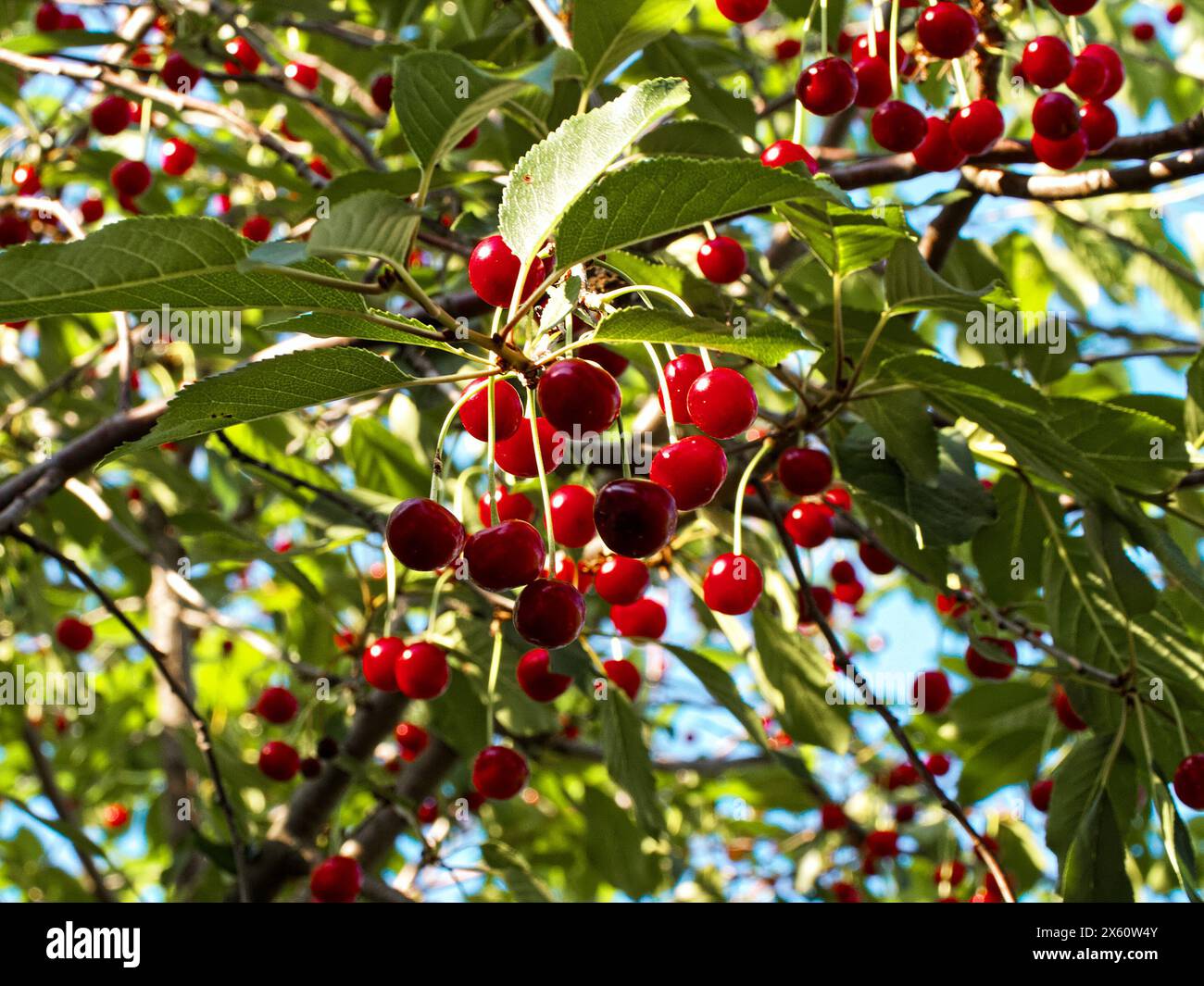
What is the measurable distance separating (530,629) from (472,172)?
3.90 ft

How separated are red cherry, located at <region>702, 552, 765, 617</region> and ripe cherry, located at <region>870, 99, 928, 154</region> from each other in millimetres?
827

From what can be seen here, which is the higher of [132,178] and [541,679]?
[132,178]

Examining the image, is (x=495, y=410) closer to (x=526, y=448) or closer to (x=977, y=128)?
(x=526, y=448)

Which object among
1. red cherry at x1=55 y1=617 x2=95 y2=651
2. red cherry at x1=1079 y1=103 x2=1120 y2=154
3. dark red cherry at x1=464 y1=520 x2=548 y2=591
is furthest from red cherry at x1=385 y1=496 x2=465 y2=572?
red cherry at x1=55 y1=617 x2=95 y2=651

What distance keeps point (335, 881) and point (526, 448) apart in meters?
1.36

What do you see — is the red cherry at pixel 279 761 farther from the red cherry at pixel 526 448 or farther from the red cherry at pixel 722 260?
the red cherry at pixel 722 260

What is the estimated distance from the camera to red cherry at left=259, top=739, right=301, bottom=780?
2.77 metres

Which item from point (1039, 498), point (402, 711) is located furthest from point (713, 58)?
point (402, 711)

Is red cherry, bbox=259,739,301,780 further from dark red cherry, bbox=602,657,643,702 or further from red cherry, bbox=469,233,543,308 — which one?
red cherry, bbox=469,233,543,308

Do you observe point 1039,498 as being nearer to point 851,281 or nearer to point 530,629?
point 530,629

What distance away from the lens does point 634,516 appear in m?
1.28

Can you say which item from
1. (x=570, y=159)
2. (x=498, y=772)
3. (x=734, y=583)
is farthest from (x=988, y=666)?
(x=570, y=159)

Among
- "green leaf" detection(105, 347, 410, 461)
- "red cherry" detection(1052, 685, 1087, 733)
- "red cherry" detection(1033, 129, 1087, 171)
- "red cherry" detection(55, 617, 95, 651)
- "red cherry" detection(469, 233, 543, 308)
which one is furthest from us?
"red cherry" detection(55, 617, 95, 651)
